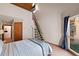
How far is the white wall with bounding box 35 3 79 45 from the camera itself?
6.27 feet

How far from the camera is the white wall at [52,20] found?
191 centimetres

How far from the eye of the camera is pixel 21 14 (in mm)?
1898

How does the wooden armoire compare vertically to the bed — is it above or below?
above

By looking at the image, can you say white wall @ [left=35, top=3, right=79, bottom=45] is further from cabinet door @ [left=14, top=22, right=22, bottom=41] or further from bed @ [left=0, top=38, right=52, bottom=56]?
cabinet door @ [left=14, top=22, right=22, bottom=41]

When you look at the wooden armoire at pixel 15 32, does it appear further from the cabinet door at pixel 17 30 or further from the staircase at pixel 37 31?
the staircase at pixel 37 31

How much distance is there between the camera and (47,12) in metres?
1.94

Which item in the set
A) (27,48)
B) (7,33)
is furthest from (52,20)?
(7,33)

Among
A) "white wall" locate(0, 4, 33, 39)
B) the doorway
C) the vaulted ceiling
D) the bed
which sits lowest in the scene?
the bed

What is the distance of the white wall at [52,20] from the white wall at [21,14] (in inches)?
5.1

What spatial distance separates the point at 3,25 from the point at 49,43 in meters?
0.66

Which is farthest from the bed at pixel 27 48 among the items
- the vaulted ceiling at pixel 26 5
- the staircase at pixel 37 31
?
the vaulted ceiling at pixel 26 5

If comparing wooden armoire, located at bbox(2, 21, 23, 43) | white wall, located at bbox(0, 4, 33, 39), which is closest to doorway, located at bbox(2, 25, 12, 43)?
wooden armoire, located at bbox(2, 21, 23, 43)

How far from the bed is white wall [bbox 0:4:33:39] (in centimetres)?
10

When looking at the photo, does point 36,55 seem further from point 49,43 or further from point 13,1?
point 13,1
